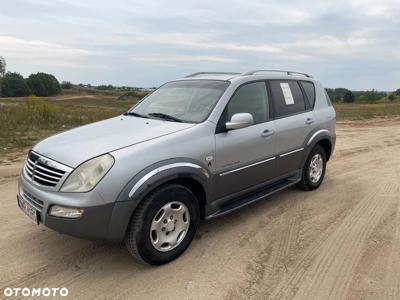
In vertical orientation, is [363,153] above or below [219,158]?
below

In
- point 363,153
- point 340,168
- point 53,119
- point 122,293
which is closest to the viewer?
point 122,293

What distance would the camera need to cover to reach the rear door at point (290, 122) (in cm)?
484

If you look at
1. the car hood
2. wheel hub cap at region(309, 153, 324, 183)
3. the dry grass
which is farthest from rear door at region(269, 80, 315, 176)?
the dry grass

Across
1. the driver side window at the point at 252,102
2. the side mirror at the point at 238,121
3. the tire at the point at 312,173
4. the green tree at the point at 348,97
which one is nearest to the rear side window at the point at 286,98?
the driver side window at the point at 252,102

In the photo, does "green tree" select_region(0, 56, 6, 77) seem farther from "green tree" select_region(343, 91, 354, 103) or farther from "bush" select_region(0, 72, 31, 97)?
"green tree" select_region(343, 91, 354, 103)

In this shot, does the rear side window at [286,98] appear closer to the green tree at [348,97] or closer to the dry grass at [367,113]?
the dry grass at [367,113]

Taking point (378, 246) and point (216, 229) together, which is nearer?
point (378, 246)

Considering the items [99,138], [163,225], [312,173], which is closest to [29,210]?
[99,138]

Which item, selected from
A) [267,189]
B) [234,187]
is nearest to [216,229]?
[234,187]

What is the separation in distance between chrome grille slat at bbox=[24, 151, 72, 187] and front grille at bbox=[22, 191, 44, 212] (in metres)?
0.15

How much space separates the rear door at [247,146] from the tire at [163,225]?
1.77 feet

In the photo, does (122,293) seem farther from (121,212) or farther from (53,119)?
(53,119)

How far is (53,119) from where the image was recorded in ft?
44.9

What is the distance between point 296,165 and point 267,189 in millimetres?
758
